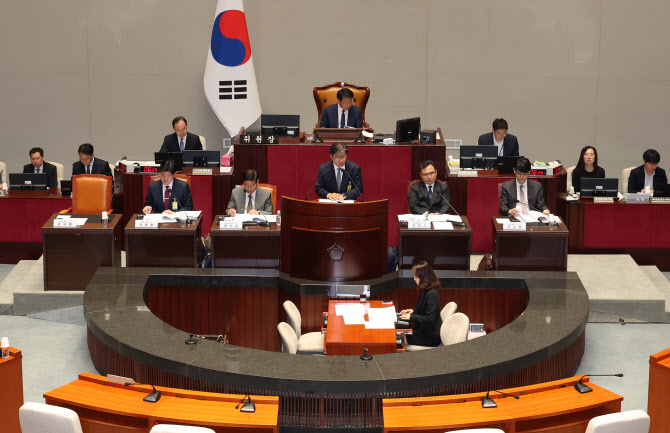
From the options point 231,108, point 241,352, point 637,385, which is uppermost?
point 231,108

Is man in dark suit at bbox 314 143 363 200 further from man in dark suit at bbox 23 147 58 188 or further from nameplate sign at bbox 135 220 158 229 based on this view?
man in dark suit at bbox 23 147 58 188

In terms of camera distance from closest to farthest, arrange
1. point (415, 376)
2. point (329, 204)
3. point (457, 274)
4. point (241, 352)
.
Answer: point (415, 376) < point (241, 352) < point (329, 204) < point (457, 274)

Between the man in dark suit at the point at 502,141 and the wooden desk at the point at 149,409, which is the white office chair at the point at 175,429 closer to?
the wooden desk at the point at 149,409

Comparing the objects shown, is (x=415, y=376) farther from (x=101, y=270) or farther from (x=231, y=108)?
(x=231, y=108)

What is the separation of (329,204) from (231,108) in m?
4.94

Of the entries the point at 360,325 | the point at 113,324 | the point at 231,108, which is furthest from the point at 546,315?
the point at 231,108

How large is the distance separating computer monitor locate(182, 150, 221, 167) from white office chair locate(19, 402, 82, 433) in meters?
5.36

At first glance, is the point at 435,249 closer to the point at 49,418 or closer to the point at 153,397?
the point at 153,397

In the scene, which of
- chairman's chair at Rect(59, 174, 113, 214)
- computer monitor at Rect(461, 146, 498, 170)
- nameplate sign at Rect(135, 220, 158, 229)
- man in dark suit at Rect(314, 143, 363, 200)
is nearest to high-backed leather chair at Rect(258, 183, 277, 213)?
man in dark suit at Rect(314, 143, 363, 200)

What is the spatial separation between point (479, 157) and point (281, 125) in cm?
206

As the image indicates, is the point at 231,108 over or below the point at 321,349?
over

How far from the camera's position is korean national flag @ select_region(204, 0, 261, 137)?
11.6m

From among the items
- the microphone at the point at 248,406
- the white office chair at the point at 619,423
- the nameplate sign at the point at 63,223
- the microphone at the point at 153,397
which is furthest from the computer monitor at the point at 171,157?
the white office chair at the point at 619,423

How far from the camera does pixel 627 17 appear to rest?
12055 millimetres
